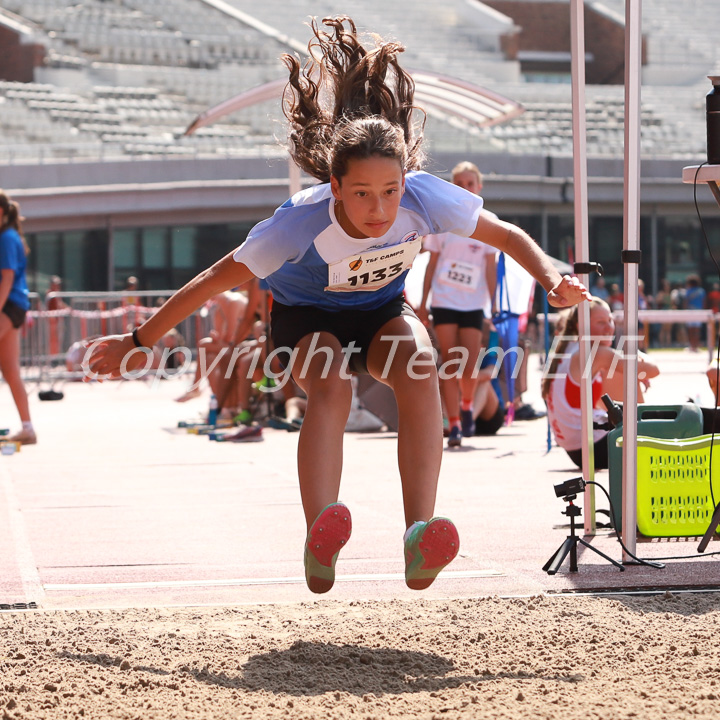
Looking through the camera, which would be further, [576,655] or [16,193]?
[16,193]

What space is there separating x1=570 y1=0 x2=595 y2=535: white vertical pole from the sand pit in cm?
114

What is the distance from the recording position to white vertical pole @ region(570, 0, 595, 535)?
17.9ft

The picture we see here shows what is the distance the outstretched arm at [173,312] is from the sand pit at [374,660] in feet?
3.00

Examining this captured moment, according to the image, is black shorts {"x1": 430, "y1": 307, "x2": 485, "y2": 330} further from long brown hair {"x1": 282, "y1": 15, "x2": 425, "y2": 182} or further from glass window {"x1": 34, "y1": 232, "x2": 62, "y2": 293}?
glass window {"x1": 34, "y1": 232, "x2": 62, "y2": 293}

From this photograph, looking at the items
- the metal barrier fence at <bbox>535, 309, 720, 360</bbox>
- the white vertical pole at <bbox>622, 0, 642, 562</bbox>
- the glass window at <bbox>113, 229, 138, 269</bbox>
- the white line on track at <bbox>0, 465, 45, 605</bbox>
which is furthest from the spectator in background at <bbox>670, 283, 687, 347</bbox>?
the white vertical pole at <bbox>622, 0, 642, 562</bbox>

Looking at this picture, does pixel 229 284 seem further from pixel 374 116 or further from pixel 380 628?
pixel 380 628

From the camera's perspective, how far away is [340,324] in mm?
4492

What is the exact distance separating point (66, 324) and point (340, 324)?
16909 mm

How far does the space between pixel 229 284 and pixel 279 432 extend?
26.2ft

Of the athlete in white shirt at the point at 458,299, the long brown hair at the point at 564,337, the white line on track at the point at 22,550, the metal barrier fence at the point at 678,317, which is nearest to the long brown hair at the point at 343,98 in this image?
the white line on track at the point at 22,550

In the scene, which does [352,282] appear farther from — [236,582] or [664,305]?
[664,305]

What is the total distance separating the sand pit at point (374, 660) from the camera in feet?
11.0

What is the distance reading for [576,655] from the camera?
12.5 ft

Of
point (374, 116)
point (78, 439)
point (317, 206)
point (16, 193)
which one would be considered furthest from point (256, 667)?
point (16, 193)
